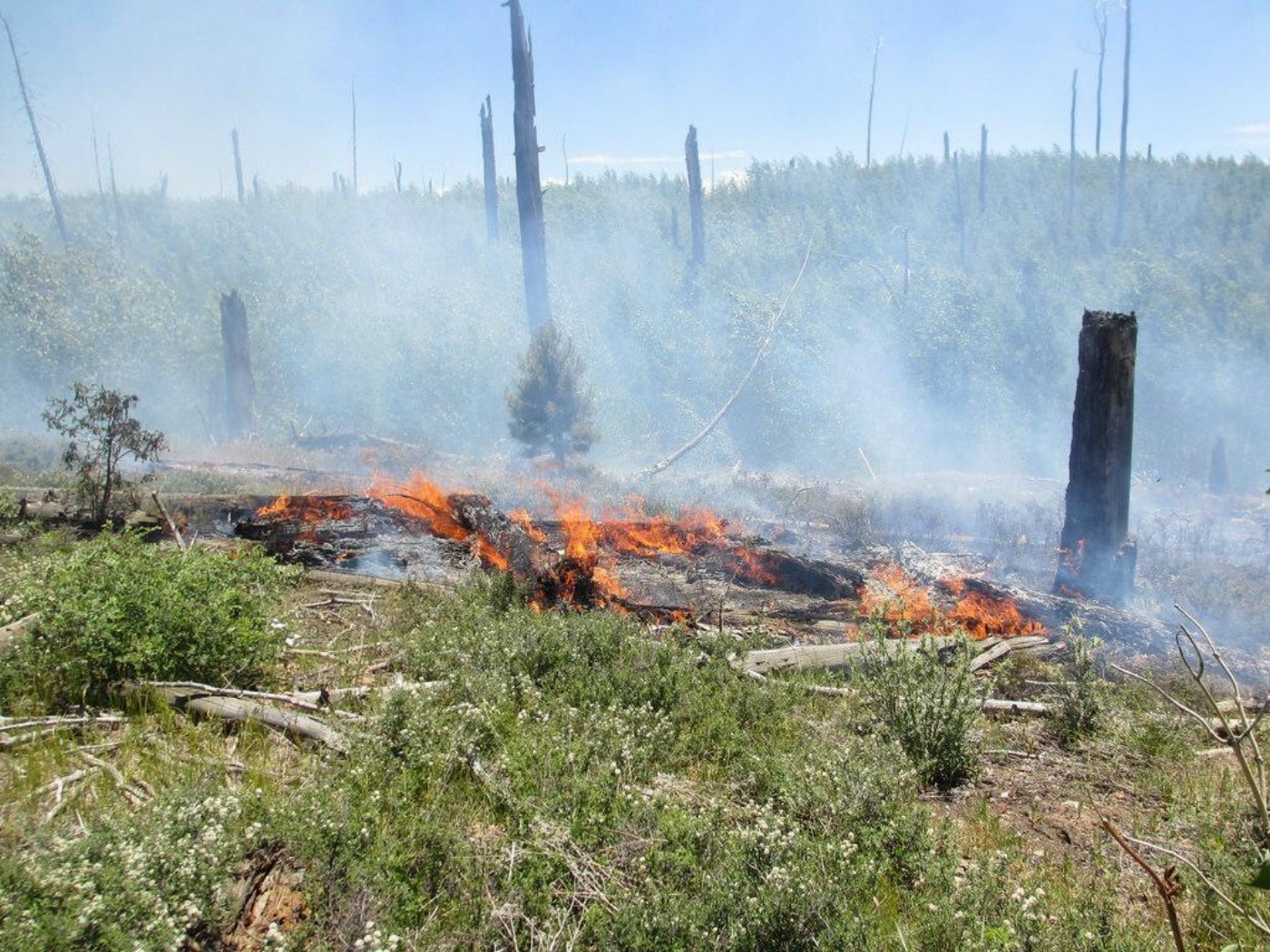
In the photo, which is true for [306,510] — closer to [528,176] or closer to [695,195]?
[528,176]

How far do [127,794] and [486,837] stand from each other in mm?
1793

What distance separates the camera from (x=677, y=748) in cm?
458

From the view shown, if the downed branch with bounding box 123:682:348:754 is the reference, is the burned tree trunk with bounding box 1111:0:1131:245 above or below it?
above

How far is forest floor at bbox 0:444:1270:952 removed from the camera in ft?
9.77

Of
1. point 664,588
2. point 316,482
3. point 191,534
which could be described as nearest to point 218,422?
point 316,482

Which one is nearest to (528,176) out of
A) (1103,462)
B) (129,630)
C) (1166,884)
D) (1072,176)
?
(1103,462)

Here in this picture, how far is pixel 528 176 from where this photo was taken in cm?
2416

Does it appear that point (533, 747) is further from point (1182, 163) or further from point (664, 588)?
point (1182, 163)

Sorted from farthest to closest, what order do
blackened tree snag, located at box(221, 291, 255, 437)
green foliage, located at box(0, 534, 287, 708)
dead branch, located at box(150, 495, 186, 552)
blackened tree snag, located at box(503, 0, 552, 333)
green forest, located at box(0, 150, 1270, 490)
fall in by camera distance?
green forest, located at box(0, 150, 1270, 490) < blackened tree snag, located at box(221, 291, 255, 437) < blackened tree snag, located at box(503, 0, 552, 333) < dead branch, located at box(150, 495, 186, 552) < green foliage, located at box(0, 534, 287, 708)

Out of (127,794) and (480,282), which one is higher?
(480,282)

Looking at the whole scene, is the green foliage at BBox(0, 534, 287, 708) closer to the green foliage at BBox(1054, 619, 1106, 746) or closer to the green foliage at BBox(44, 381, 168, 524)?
the green foliage at BBox(44, 381, 168, 524)

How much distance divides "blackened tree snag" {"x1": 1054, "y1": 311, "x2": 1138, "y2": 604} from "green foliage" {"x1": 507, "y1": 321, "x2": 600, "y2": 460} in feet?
43.1

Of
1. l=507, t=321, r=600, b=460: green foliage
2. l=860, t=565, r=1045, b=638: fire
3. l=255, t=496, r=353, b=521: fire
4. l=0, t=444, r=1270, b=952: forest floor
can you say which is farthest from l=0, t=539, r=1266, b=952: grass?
l=507, t=321, r=600, b=460: green foliage

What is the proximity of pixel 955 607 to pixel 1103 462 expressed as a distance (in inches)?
150
